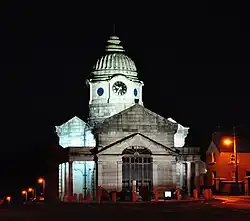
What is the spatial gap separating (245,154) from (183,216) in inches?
1459

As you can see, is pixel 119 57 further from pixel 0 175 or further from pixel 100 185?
pixel 0 175

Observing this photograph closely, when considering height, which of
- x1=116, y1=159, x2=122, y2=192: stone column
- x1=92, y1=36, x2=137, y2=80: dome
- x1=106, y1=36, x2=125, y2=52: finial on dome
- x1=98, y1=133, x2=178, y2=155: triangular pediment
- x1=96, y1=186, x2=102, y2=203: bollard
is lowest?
x1=96, y1=186, x2=102, y2=203: bollard

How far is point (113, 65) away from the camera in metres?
67.1

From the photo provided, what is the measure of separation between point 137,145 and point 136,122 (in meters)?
2.44

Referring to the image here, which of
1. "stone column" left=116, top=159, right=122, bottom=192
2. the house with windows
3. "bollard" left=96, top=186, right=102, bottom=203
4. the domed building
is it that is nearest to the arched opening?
the domed building

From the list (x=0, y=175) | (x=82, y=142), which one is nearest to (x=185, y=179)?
(x=82, y=142)

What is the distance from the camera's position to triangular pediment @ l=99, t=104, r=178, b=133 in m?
55.8

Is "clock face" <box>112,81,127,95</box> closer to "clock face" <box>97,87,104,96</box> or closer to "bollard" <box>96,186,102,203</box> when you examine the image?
"clock face" <box>97,87,104,96</box>

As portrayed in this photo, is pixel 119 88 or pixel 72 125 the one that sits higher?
pixel 119 88

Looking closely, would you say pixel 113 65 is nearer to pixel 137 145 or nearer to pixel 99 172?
pixel 137 145

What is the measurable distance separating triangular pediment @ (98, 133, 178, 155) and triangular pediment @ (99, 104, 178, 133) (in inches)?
48.6

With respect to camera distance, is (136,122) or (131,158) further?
(136,122)

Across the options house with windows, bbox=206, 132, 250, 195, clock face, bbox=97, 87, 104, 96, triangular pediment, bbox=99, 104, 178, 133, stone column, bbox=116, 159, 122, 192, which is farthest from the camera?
clock face, bbox=97, 87, 104, 96

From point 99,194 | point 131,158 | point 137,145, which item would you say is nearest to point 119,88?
point 137,145
